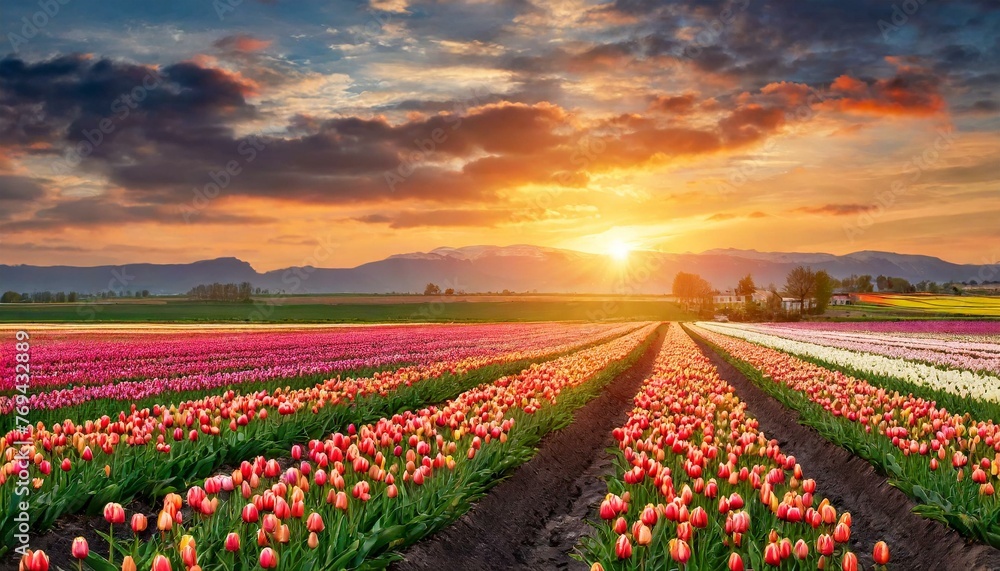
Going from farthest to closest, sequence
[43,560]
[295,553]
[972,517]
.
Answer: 1. [972,517]
2. [295,553]
3. [43,560]

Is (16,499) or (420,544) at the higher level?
(16,499)

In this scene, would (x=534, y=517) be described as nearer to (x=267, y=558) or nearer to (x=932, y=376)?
(x=267, y=558)

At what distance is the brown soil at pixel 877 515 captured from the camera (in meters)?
6.38

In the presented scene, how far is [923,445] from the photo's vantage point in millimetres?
8195

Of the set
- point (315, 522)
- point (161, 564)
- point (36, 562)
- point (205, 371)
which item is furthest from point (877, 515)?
point (205, 371)

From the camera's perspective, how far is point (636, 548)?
5.50 metres

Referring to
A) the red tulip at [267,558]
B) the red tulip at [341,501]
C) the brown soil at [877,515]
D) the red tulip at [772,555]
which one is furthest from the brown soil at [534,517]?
the brown soil at [877,515]

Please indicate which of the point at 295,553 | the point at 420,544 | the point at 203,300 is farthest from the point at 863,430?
the point at 203,300

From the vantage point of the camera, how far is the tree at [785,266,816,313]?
11462 cm

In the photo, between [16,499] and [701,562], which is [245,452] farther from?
[701,562]

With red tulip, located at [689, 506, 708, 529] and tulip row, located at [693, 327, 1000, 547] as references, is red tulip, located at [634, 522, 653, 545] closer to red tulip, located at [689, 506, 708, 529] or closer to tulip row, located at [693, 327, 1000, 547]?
red tulip, located at [689, 506, 708, 529]

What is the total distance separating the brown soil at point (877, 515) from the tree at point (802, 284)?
110340 millimetres

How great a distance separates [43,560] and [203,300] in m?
152

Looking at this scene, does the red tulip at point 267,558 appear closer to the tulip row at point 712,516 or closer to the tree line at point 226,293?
the tulip row at point 712,516
